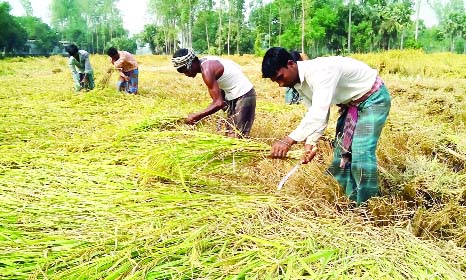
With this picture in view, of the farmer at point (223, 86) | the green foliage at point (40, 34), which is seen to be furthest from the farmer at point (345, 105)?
the green foliage at point (40, 34)

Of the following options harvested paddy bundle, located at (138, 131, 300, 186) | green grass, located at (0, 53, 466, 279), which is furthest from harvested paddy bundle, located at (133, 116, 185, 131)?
harvested paddy bundle, located at (138, 131, 300, 186)

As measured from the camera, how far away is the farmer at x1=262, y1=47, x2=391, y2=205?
2.41 meters

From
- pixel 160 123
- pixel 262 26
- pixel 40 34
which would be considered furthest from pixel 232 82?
pixel 40 34

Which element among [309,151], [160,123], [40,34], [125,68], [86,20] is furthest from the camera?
[86,20]

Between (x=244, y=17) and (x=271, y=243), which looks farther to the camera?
(x=244, y=17)

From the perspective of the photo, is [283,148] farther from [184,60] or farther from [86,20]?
[86,20]

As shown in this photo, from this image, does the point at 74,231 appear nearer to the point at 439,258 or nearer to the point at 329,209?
the point at 329,209

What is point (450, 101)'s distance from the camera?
5.72 meters

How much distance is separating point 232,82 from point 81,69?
16.0 feet

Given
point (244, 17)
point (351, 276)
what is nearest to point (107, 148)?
point (351, 276)

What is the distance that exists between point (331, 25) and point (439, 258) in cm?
4212

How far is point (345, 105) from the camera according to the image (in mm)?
2824

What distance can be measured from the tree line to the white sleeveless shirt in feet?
94.6

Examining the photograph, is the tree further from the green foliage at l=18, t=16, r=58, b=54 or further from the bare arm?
the bare arm
